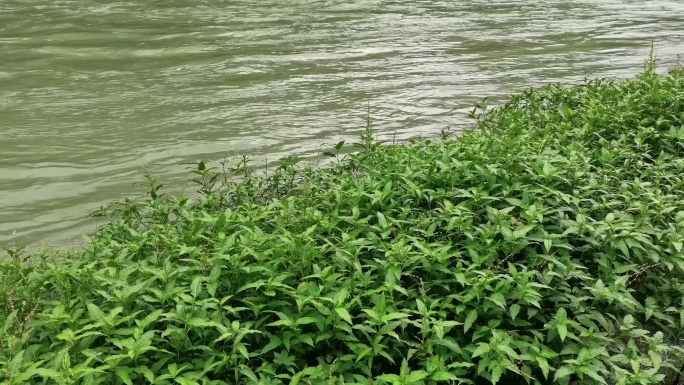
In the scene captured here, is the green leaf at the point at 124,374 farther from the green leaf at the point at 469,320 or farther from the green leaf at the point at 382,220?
the green leaf at the point at 382,220

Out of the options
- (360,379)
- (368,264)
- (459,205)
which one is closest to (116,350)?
(360,379)

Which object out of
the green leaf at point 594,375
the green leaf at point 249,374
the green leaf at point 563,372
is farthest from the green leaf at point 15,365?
the green leaf at point 594,375

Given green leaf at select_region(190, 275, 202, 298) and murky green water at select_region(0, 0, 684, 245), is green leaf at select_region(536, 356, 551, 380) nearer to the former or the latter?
green leaf at select_region(190, 275, 202, 298)

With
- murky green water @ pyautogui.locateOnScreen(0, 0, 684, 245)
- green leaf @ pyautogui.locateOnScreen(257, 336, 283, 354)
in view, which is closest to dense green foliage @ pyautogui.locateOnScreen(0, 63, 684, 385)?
green leaf @ pyautogui.locateOnScreen(257, 336, 283, 354)

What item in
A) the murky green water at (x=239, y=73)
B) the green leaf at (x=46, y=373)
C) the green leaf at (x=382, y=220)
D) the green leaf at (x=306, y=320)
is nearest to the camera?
the green leaf at (x=46, y=373)

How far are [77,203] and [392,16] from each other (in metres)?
9.63

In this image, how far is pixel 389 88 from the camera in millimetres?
8898

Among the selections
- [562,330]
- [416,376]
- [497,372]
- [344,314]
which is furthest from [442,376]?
[562,330]

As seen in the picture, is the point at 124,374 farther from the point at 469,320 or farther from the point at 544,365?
the point at 544,365

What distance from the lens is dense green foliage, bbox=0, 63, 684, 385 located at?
2.59 m

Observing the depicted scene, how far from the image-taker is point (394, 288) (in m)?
2.86

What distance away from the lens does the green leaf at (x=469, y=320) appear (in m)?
2.71

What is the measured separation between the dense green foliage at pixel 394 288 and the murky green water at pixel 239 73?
2.35m

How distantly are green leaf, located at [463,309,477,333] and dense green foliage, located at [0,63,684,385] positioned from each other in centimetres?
1
